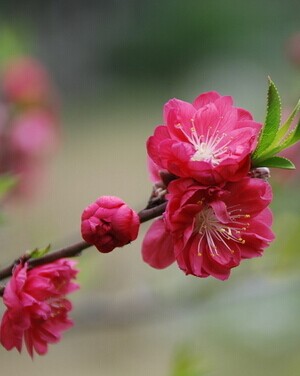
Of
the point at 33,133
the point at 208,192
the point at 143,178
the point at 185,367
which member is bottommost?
the point at 143,178

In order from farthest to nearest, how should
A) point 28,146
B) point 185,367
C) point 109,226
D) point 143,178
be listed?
point 143,178 → point 28,146 → point 185,367 → point 109,226

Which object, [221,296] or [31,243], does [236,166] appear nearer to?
[221,296]

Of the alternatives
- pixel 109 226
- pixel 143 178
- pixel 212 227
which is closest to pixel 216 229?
pixel 212 227

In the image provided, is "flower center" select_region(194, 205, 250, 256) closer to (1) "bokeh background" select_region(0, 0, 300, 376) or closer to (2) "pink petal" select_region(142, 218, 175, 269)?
(2) "pink petal" select_region(142, 218, 175, 269)

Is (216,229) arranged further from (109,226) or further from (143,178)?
(143,178)

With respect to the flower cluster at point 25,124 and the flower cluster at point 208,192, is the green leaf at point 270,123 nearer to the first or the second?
the flower cluster at point 208,192

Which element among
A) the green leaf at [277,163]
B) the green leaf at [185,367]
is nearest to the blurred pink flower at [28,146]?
the green leaf at [185,367]
